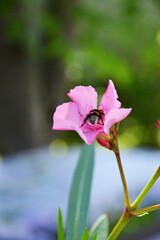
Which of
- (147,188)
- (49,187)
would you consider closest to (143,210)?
(147,188)

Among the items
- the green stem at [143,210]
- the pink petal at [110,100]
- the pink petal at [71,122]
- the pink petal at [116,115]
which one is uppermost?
the pink petal at [110,100]

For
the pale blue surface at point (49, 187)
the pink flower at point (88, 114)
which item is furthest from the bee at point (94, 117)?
the pale blue surface at point (49, 187)

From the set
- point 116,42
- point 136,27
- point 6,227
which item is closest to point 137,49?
point 116,42

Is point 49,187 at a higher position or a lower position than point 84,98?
lower

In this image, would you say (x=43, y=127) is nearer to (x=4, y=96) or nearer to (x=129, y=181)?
(x=4, y=96)

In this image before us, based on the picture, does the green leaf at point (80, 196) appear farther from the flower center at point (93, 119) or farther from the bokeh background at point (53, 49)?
the bokeh background at point (53, 49)

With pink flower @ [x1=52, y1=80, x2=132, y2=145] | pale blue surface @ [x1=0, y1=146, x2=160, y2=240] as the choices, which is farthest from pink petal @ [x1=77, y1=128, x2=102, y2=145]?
pale blue surface @ [x1=0, y1=146, x2=160, y2=240]

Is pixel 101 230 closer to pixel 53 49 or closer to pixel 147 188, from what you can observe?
pixel 147 188
